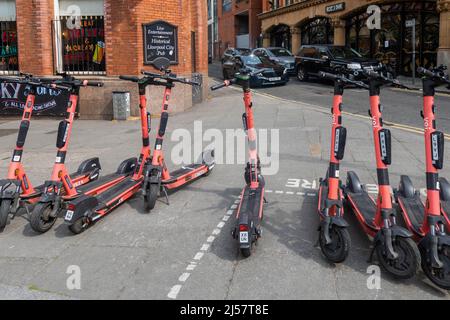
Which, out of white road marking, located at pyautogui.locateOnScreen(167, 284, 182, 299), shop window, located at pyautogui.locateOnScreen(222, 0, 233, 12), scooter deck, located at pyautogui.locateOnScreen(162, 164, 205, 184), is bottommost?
white road marking, located at pyautogui.locateOnScreen(167, 284, 182, 299)

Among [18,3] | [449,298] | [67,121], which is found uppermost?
[18,3]

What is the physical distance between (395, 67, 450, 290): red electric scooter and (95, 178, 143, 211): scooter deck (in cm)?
306

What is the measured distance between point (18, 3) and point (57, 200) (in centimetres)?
1019

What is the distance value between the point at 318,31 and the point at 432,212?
3192 centimetres

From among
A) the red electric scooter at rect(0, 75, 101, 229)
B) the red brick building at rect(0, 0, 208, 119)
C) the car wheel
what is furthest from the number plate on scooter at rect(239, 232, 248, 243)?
the car wheel

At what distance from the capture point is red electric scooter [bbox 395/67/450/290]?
3545 mm

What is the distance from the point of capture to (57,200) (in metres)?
4.96

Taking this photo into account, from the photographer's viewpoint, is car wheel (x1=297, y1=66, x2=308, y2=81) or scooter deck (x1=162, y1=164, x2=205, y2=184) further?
car wheel (x1=297, y1=66, x2=308, y2=81)

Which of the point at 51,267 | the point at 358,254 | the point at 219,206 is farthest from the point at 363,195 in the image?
the point at 51,267

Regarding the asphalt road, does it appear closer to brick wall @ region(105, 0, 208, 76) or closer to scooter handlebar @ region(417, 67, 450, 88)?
brick wall @ region(105, 0, 208, 76)

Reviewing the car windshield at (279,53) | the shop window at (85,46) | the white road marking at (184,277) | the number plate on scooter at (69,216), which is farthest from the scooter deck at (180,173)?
the car windshield at (279,53)

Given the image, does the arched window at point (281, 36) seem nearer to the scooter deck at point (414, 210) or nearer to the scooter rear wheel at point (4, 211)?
the scooter deck at point (414, 210)

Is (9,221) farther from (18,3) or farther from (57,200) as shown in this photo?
(18,3)

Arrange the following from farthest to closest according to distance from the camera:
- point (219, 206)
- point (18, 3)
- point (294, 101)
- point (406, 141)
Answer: point (294, 101)
point (18, 3)
point (406, 141)
point (219, 206)
